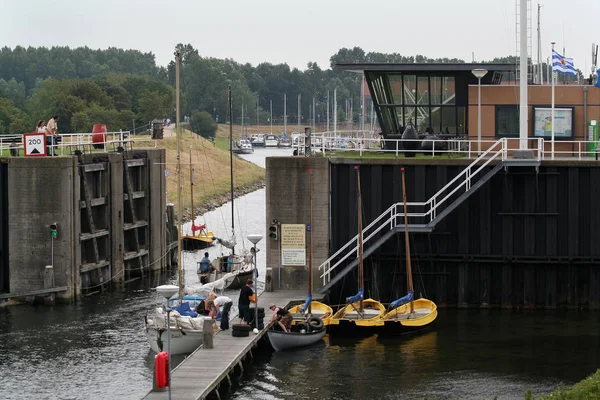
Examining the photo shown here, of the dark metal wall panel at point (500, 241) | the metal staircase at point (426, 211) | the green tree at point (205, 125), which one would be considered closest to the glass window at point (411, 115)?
the metal staircase at point (426, 211)

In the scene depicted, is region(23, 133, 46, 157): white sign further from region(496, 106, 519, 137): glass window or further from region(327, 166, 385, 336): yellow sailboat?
region(496, 106, 519, 137): glass window

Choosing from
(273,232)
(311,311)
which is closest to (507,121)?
(273,232)

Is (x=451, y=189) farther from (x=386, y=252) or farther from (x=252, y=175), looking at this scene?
(x=252, y=175)

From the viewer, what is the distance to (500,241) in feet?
148

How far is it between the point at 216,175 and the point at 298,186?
81.3 meters

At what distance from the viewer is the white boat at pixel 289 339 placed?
3925 centimetres

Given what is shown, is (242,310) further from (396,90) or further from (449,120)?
(449,120)

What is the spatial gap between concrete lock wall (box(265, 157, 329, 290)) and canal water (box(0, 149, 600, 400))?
211 inches

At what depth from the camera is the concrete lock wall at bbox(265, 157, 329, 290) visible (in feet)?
150

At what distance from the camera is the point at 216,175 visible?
127m

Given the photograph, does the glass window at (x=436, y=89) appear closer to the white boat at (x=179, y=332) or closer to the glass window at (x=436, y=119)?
the glass window at (x=436, y=119)

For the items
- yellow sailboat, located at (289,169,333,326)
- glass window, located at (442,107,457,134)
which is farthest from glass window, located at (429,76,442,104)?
yellow sailboat, located at (289,169,333,326)

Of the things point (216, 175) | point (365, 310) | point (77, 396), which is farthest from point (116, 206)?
point (216, 175)

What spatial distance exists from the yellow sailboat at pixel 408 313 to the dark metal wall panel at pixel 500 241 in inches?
71.0
